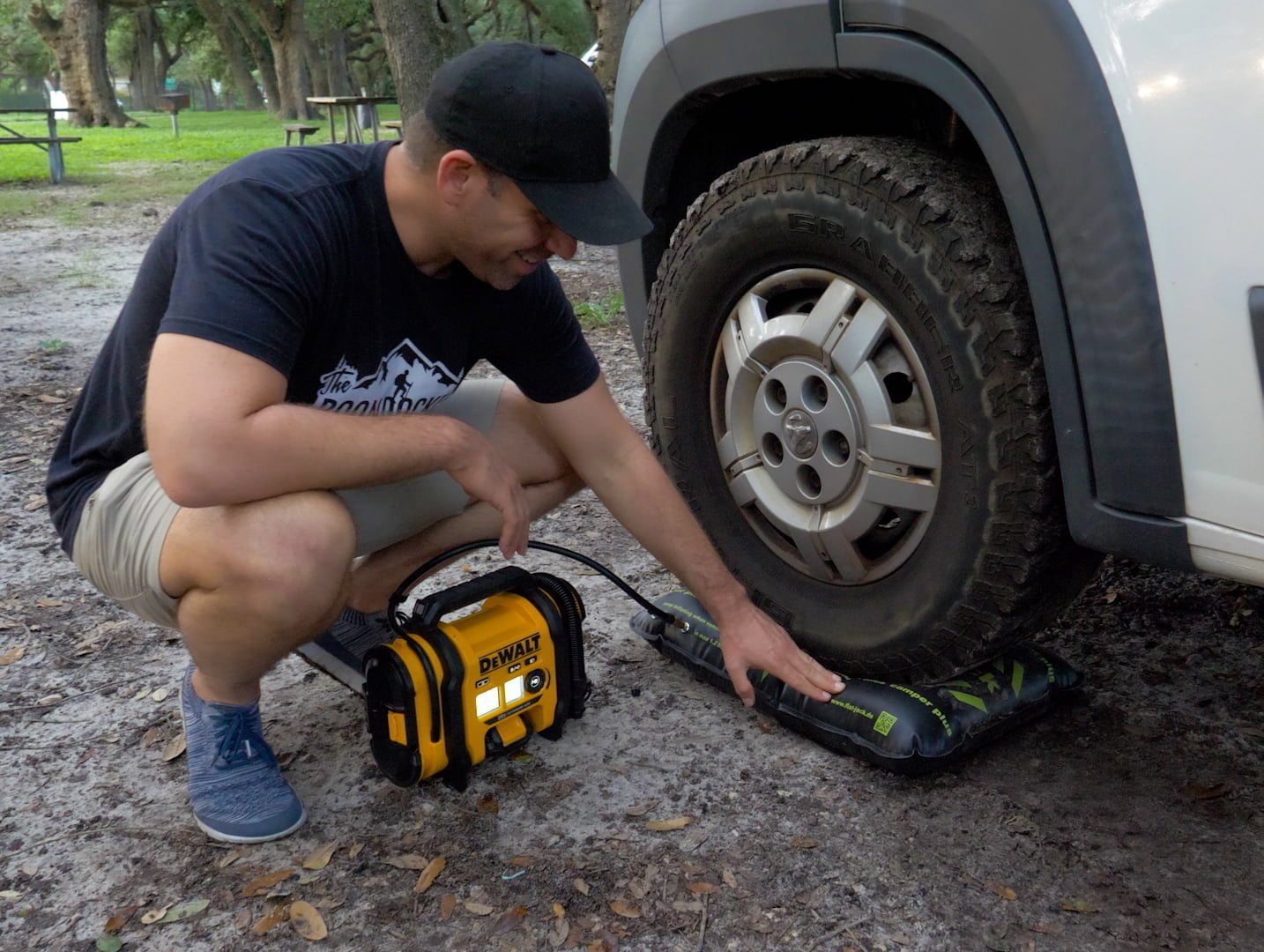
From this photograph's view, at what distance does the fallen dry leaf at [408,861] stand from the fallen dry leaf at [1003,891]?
0.95 meters

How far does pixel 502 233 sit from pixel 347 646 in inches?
40.3

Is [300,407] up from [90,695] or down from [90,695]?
up

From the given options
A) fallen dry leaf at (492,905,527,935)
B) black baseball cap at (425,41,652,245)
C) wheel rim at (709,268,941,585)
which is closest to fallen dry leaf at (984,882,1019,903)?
wheel rim at (709,268,941,585)

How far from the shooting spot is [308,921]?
1934 millimetres

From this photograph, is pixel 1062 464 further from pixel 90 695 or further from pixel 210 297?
pixel 90 695

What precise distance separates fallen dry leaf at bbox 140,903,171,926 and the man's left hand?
3.52 feet

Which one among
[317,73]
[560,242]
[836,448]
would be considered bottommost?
[836,448]

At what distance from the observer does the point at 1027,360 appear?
1988mm

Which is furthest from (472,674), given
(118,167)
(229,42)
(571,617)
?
(229,42)

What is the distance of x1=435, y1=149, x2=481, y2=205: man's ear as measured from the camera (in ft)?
6.50

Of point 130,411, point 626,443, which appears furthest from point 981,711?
point 130,411

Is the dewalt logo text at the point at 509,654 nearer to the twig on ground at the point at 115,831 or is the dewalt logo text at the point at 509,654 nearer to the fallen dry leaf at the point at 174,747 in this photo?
the twig on ground at the point at 115,831

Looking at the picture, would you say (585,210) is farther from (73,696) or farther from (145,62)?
(145,62)

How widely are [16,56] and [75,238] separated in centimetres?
6299
